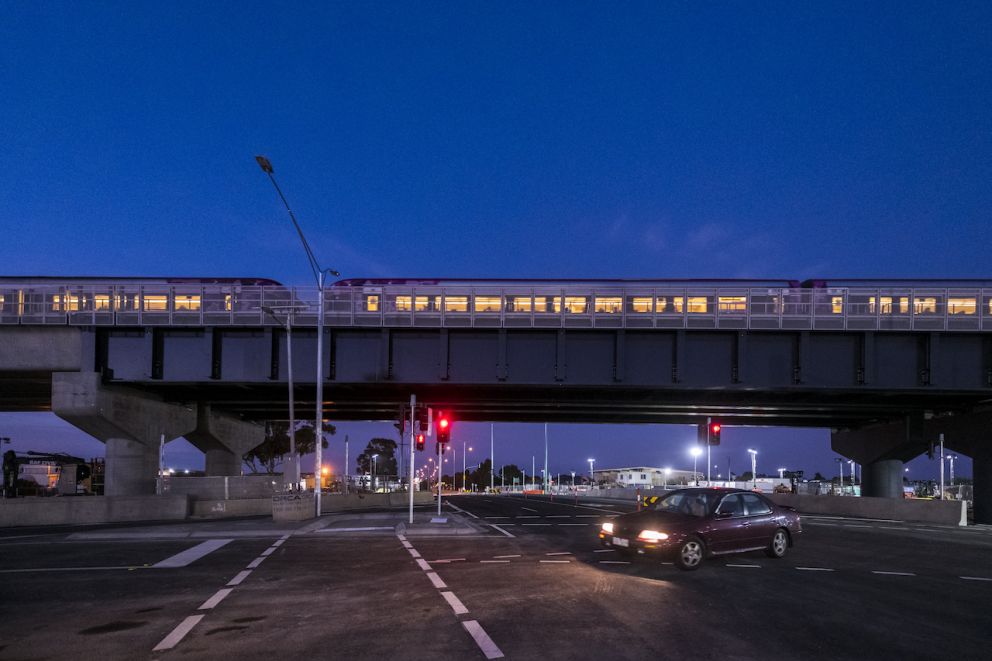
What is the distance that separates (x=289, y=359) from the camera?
2795 cm

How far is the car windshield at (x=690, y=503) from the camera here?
1401 centimetres

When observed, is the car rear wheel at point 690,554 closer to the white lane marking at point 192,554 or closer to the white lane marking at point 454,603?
the white lane marking at point 454,603

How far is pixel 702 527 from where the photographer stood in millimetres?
13242

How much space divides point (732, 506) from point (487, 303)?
17.7 metres

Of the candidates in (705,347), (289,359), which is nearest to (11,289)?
(289,359)

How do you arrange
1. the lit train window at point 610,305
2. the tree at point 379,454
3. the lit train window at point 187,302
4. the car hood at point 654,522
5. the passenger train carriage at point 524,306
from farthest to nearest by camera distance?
the tree at point 379,454 < the lit train window at point 187,302 < the lit train window at point 610,305 < the passenger train carriage at point 524,306 < the car hood at point 654,522

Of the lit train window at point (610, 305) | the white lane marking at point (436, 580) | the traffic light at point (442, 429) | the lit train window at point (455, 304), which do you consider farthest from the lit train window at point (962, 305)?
the white lane marking at point (436, 580)

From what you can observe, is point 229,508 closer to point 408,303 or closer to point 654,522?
point 408,303

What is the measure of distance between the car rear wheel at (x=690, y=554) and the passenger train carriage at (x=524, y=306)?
53.9 ft

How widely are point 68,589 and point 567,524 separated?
16845 mm

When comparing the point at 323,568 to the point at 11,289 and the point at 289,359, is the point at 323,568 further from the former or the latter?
the point at 11,289

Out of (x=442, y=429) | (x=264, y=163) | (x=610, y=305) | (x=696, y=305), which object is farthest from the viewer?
(x=696, y=305)

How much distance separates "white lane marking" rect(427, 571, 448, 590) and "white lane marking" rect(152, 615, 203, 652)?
359 cm

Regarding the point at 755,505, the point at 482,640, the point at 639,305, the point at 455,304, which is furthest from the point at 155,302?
the point at 482,640
